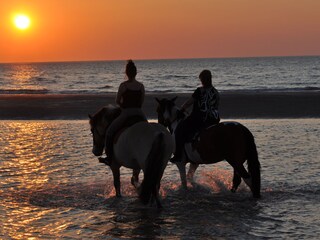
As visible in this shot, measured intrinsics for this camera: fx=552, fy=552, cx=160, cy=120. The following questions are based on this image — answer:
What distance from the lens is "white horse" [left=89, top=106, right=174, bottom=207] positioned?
873cm

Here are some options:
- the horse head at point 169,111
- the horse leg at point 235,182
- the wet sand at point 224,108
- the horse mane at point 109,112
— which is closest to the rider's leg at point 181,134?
the horse head at point 169,111

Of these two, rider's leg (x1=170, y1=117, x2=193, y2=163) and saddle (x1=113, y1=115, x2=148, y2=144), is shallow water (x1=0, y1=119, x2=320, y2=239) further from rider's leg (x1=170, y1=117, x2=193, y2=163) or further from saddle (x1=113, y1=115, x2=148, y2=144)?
saddle (x1=113, y1=115, x2=148, y2=144)

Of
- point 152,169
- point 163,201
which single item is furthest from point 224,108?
point 152,169

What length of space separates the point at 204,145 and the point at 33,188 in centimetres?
347

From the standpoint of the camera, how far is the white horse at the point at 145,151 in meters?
8.73

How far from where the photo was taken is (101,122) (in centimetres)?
1030

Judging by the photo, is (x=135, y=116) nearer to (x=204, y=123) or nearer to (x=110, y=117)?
(x=110, y=117)

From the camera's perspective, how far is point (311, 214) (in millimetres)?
8570

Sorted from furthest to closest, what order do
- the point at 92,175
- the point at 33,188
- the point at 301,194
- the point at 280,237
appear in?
the point at 92,175
the point at 33,188
the point at 301,194
the point at 280,237

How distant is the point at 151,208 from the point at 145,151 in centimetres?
100

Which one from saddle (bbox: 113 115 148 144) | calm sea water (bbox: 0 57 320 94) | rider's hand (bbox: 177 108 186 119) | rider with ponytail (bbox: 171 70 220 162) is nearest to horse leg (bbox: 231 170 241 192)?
rider with ponytail (bbox: 171 70 220 162)

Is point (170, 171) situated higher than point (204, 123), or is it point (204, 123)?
point (204, 123)

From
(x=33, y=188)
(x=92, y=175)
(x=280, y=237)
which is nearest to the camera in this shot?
(x=280, y=237)

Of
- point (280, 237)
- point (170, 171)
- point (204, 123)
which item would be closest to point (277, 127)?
point (170, 171)
